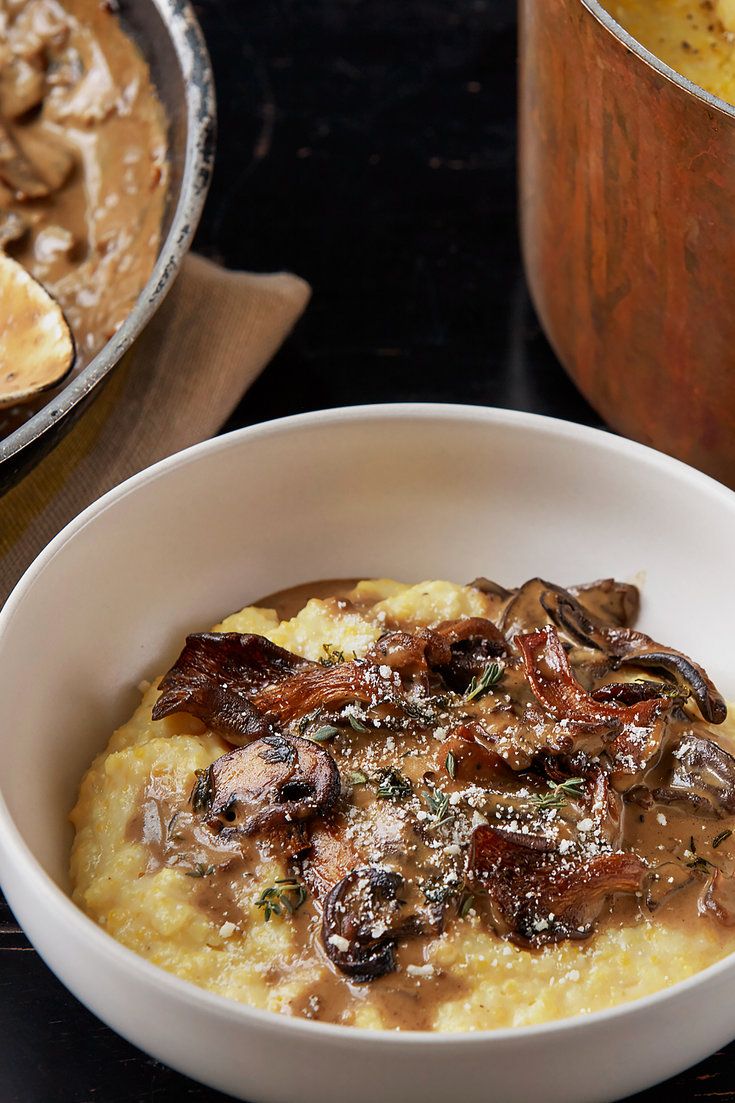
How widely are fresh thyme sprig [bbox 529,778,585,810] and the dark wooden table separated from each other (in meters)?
1.13

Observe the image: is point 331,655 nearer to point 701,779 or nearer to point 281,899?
→ point 281,899

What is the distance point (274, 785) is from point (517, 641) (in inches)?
17.2

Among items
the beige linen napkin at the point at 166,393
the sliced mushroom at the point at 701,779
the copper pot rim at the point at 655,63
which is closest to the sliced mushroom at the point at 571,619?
the sliced mushroom at the point at 701,779

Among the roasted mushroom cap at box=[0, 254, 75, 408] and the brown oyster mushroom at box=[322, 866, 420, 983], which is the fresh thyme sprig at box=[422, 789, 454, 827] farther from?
the roasted mushroom cap at box=[0, 254, 75, 408]

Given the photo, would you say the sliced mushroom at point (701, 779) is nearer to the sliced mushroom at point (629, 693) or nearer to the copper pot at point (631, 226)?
the sliced mushroom at point (629, 693)

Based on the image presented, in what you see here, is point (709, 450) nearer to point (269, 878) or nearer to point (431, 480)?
point (431, 480)

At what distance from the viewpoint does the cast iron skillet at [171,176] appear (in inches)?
82.0

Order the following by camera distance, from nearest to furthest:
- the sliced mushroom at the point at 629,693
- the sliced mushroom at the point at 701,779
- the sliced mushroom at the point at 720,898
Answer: the sliced mushroom at the point at 720,898 < the sliced mushroom at the point at 701,779 < the sliced mushroom at the point at 629,693

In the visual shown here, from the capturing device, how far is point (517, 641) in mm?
1981

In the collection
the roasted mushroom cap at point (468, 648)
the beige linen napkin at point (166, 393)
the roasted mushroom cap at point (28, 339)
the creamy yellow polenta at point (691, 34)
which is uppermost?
Result: the creamy yellow polenta at point (691, 34)

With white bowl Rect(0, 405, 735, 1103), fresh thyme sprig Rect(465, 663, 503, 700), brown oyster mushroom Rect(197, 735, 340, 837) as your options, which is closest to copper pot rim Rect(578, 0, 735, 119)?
white bowl Rect(0, 405, 735, 1103)

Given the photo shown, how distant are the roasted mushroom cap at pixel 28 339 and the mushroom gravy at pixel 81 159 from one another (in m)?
0.13

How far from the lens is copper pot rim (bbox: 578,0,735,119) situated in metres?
1.91

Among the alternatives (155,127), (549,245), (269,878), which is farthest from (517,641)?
(155,127)
